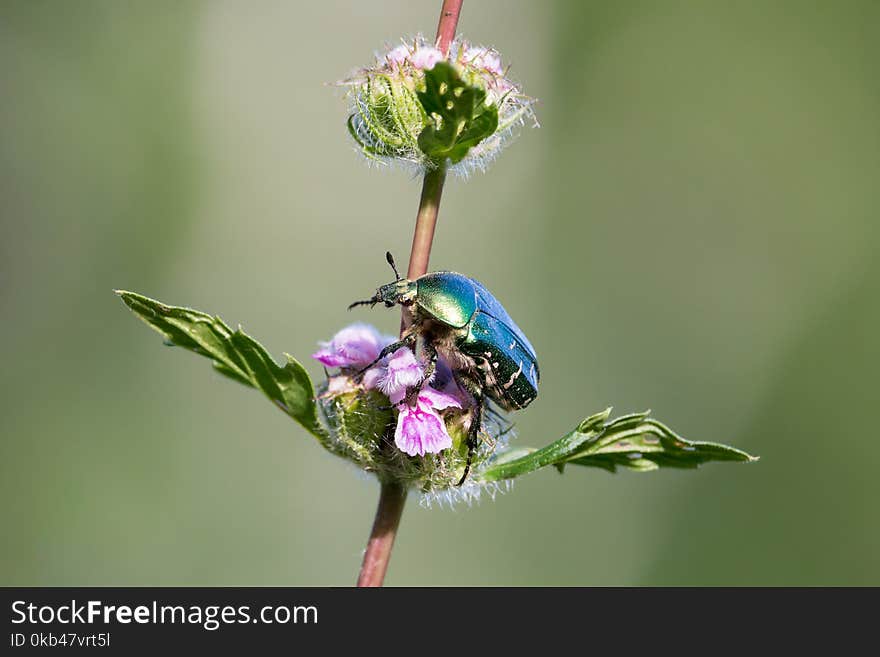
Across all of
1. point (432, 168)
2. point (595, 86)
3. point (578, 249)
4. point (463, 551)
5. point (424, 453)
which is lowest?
point (424, 453)

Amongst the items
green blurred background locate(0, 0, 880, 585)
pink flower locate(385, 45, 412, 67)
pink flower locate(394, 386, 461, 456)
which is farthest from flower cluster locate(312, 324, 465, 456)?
green blurred background locate(0, 0, 880, 585)

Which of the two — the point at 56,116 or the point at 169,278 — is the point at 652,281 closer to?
the point at 169,278

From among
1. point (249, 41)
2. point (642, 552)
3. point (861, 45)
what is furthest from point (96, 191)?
point (861, 45)

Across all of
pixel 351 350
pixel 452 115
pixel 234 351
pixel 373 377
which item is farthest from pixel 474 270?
pixel 452 115

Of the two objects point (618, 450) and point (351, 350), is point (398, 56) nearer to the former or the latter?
point (351, 350)

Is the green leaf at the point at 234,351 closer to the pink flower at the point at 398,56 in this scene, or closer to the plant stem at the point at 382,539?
the plant stem at the point at 382,539

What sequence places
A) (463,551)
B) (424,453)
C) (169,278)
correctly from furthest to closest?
1. (169,278)
2. (463,551)
3. (424,453)

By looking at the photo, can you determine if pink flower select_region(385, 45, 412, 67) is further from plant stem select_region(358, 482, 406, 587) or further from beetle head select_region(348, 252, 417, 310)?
plant stem select_region(358, 482, 406, 587)
